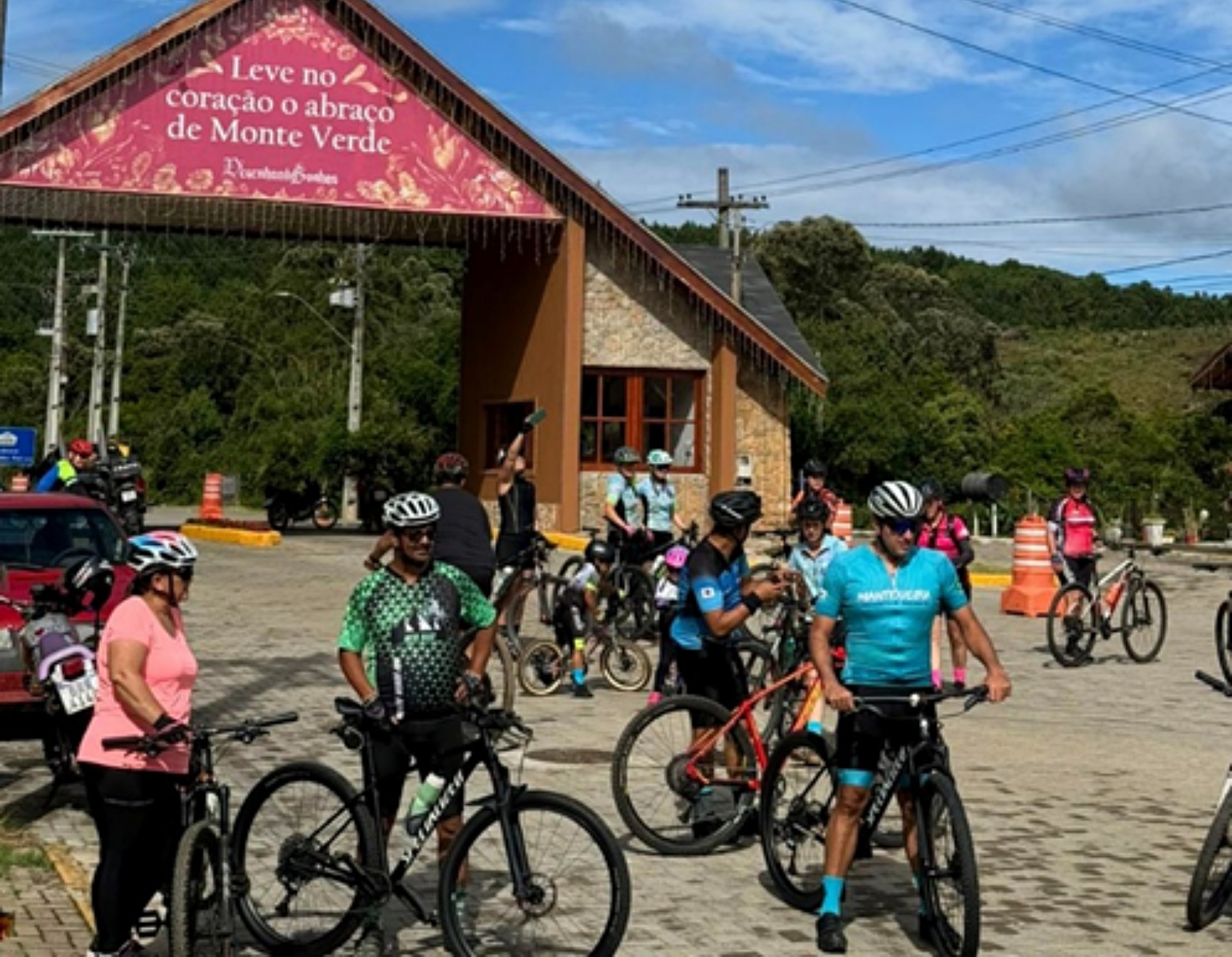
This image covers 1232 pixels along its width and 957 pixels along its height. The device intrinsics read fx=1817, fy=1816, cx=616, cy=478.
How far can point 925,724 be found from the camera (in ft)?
23.7

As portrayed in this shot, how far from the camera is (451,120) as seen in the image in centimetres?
3253

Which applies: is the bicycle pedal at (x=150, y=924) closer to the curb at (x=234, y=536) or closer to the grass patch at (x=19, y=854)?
the grass patch at (x=19, y=854)

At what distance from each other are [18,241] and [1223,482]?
76.5 m

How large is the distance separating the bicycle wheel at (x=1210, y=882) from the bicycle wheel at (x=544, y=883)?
2.60 m

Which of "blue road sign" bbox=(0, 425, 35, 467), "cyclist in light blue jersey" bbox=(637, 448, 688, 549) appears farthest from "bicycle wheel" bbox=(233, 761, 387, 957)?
"blue road sign" bbox=(0, 425, 35, 467)

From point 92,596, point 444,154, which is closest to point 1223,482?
point 444,154

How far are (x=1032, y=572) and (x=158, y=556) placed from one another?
57.6ft

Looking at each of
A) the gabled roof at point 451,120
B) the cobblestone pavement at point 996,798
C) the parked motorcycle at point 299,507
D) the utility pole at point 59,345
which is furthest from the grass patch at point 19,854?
the utility pole at point 59,345

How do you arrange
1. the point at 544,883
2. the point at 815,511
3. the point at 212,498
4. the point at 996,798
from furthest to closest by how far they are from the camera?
the point at 212,498 → the point at 815,511 → the point at 996,798 → the point at 544,883

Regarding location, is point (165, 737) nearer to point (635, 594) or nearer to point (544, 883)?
point (544, 883)

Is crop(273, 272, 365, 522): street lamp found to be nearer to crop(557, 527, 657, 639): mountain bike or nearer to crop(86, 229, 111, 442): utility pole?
crop(86, 229, 111, 442): utility pole

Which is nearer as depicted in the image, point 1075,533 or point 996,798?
point 996,798

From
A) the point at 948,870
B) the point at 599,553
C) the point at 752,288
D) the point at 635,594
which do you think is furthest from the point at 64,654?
the point at 752,288

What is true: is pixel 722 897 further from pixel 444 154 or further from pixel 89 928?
pixel 444 154
